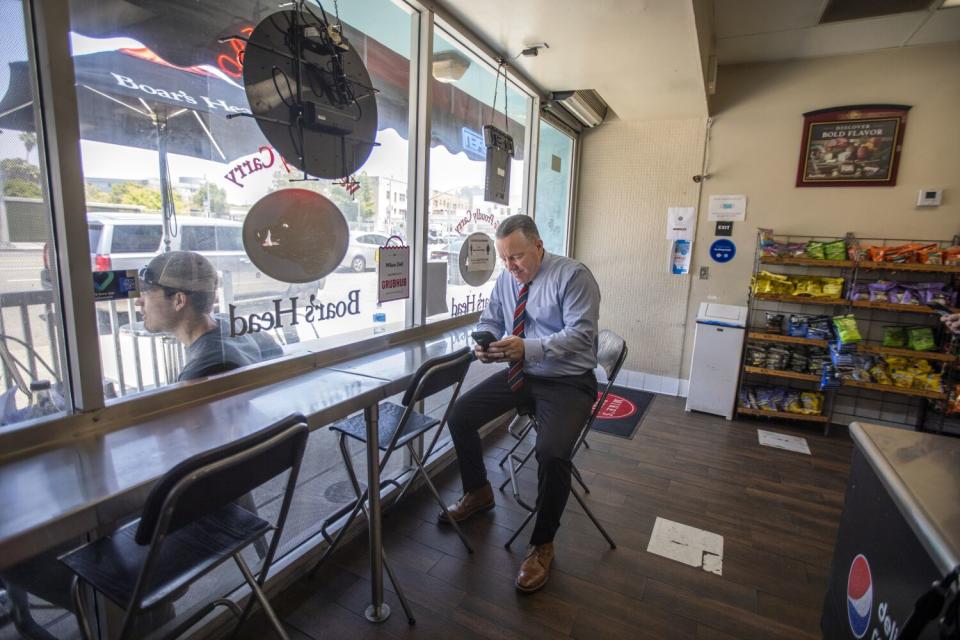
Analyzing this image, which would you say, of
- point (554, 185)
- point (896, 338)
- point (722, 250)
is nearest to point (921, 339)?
point (896, 338)

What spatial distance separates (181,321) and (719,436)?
3.55 m

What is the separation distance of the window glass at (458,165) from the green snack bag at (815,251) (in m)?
2.38

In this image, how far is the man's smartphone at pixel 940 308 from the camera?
10.1 feet

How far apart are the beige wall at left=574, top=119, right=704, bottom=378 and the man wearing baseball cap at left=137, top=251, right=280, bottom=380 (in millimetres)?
3685

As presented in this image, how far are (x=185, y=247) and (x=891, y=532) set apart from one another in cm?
204

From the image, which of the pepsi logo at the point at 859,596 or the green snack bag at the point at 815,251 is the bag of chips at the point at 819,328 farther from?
the pepsi logo at the point at 859,596

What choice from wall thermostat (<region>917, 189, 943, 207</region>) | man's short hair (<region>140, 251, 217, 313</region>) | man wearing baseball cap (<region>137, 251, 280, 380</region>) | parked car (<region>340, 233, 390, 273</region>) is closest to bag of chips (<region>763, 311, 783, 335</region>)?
wall thermostat (<region>917, 189, 943, 207</region>)

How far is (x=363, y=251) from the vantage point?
7.34ft

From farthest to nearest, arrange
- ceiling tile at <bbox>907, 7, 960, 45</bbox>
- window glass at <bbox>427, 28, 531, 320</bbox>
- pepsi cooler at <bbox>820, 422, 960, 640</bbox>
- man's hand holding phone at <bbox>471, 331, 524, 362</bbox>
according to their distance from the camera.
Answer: ceiling tile at <bbox>907, 7, 960, 45</bbox> → window glass at <bbox>427, 28, 531, 320</bbox> → man's hand holding phone at <bbox>471, 331, 524, 362</bbox> → pepsi cooler at <bbox>820, 422, 960, 640</bbox>

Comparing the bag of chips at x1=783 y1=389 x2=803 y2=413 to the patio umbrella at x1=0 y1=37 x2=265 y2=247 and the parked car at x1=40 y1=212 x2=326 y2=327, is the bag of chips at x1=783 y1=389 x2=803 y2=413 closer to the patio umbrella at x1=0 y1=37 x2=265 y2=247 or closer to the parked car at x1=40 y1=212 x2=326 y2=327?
the parked car at x1=40 y1=212 x2=326 y2=327

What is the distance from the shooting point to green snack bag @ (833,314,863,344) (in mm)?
3400

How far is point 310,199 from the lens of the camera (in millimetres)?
1937

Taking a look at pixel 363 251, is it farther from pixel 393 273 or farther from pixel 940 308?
pixel 940 308

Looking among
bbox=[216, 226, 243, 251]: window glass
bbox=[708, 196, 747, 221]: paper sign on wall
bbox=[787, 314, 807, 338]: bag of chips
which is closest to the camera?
bbox=[216, 226, 243, 251]: window glass
